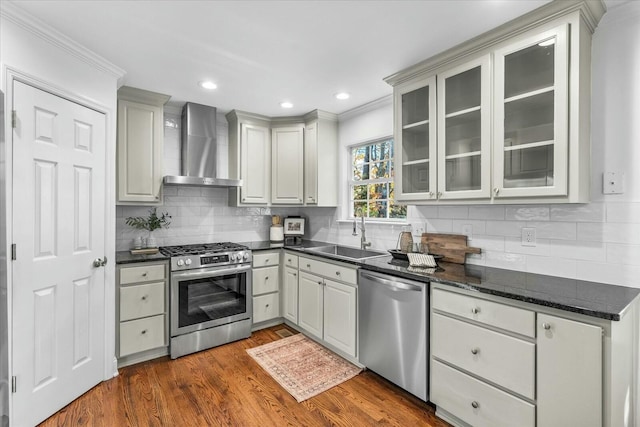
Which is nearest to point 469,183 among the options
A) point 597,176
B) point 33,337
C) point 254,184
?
point 597,176

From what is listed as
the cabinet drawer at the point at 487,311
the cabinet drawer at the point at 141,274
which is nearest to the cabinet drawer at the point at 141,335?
the cabinet drawer at the point at 141,274

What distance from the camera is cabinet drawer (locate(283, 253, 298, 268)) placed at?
11.3 ft

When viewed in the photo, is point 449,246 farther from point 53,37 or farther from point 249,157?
point 53,37

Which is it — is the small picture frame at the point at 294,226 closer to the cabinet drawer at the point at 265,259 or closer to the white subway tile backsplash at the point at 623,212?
the cabinet drawer at the point at 265,259

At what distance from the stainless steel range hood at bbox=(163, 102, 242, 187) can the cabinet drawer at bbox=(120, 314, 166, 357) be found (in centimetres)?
142

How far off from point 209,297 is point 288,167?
69.0 inches

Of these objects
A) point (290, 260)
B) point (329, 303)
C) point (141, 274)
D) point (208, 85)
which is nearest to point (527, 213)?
point (329, 303)

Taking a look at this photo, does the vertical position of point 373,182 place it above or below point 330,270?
above

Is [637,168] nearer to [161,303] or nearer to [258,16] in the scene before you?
[258,16]

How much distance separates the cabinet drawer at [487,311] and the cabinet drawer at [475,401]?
1.21 feet

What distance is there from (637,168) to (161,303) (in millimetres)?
3568

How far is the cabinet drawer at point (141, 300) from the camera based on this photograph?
2.69 meters

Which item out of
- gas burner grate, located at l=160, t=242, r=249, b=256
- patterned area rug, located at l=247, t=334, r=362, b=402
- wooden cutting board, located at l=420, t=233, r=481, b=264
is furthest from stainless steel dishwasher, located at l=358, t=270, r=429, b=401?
gas burner grate, located at l=160, t=242, r=249, b=256

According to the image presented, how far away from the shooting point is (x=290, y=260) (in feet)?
11.5
